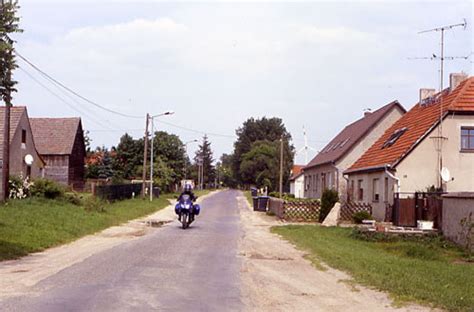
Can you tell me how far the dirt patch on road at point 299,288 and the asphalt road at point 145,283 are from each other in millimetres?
313

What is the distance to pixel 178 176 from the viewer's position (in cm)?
8756

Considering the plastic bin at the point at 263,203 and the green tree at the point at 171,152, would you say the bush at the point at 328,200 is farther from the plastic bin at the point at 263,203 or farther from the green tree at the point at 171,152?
the green tree at the point at 171,152

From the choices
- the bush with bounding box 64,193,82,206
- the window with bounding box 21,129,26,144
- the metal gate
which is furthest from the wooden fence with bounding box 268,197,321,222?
the window with bounding box 21,129,26,144

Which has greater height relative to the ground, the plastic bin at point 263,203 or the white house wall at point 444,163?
the white house wall at point 444,163

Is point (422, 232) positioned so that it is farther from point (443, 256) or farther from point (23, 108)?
point (23, 108)

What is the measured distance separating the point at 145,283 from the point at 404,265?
6.41 meters

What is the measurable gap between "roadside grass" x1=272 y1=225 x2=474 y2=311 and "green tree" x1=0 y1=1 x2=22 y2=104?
27.8 ft

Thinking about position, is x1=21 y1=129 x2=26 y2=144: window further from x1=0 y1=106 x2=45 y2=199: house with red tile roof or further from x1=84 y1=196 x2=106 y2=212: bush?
x1=84 y1=196 x2=106 y2=212: bush

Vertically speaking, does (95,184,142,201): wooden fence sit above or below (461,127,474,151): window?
below

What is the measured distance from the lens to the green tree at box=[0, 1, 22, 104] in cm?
1524

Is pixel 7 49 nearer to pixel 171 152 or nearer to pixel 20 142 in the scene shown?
pixel 20 142

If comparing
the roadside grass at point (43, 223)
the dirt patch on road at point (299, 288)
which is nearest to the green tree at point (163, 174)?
the roadside grass at point (43, 223)

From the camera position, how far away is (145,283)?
11242mm

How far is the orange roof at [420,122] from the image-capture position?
2877 cm
